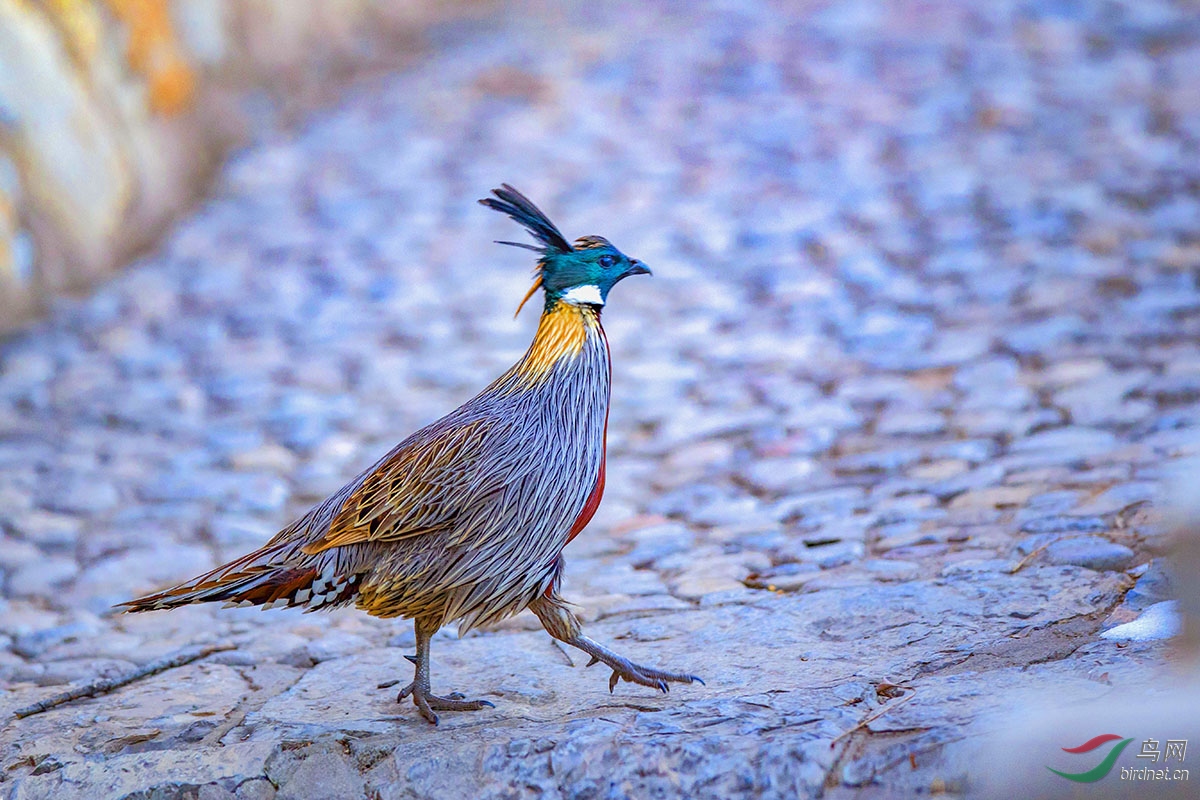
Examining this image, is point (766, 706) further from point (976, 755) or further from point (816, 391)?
point (816, 391)

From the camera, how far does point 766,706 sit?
3.08 metres

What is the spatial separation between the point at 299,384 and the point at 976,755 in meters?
4.66

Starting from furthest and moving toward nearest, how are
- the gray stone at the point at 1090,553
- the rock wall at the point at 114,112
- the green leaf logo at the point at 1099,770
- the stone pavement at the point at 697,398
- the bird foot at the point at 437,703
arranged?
the rock wall at the point at 114,112
the gray stone at the point at 1090,553
the bird foot at the point at 437,703
the stone pavement at the point at 697,398
the green leaf logo at the point at 1099,770

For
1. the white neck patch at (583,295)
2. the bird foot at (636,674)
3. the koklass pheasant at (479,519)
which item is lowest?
the bird foot at (636,674)

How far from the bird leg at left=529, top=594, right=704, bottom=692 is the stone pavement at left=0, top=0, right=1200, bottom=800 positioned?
6 cm

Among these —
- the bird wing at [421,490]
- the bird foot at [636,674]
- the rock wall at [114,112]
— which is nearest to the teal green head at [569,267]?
the bird wing at [421,490]

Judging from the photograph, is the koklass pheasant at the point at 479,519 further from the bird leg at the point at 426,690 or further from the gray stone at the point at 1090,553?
the gray stone at the point at 1090,553

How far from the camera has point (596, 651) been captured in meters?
3.28

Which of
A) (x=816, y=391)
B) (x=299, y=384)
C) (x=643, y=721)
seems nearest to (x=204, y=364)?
(x=299, y=384)

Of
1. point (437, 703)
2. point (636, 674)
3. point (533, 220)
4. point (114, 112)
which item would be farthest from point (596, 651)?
point (114, 112)

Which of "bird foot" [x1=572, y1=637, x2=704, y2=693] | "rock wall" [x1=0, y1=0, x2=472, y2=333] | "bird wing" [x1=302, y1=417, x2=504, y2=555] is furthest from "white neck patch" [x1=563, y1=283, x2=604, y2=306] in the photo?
"rock wall" [x1=0, y1=0, x2=472, y2=333]

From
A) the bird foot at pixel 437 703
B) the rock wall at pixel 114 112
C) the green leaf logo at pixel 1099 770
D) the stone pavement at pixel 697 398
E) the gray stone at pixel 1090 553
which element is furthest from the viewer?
the rock wall at pixel 114 112

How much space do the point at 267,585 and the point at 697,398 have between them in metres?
3.18

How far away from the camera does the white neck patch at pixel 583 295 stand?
342 cm
